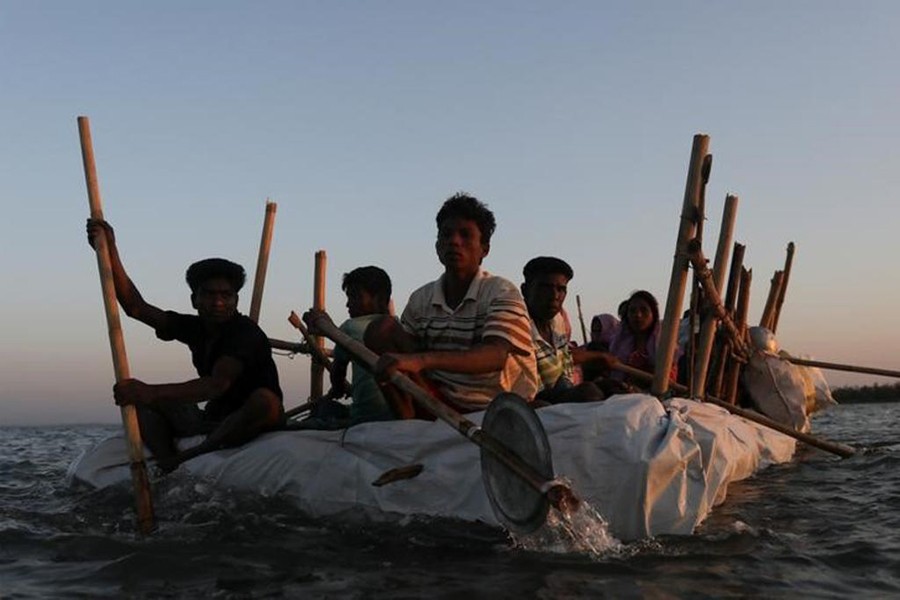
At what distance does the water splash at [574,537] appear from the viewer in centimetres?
346

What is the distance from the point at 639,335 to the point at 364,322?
11.0 feet

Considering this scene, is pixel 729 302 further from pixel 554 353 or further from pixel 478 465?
pixel 478 465

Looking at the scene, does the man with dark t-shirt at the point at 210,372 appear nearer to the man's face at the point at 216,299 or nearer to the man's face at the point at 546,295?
the man's face at the point at 216,299

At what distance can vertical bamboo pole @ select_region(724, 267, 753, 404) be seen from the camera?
8.17 meters

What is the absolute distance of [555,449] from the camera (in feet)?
12.7

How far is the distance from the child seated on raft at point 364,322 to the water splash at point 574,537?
1329mm

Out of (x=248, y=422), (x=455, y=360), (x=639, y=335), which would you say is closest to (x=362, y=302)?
(x=248, y=422)

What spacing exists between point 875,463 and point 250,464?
4.91m

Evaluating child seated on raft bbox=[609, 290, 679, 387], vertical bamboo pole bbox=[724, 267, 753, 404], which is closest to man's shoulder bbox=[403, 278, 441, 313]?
child seated on raft bbox=[609, 290, 679, 387]

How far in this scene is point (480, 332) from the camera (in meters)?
4.39

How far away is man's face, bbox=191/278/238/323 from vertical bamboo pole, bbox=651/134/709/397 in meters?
2.45

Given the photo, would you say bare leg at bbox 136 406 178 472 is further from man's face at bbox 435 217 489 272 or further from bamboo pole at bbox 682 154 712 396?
bamboo pole at bbox 682 154 712 396

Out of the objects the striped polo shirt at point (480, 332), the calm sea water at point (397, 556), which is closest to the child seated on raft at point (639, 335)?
the calm sea water at point (397, 556)

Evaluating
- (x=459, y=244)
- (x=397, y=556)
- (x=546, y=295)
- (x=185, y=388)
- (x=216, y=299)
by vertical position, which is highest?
(x=459, y=244)
